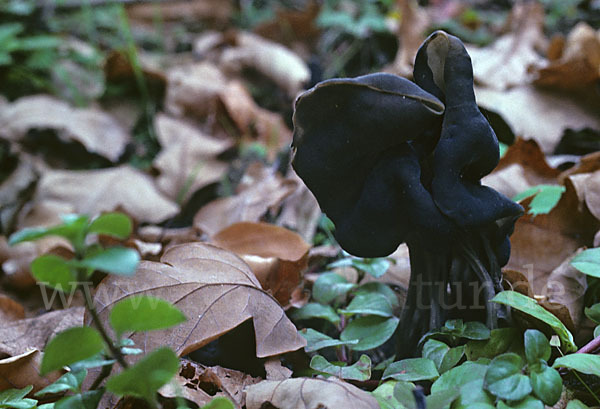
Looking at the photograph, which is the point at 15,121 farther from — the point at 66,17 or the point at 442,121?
the point at 442,121

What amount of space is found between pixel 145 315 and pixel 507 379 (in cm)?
62

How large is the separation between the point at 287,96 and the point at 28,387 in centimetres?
265

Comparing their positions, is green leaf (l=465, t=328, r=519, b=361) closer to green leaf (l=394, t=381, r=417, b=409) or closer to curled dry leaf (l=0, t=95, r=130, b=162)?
green leaf (l=394, t=381, r=417, b=409)

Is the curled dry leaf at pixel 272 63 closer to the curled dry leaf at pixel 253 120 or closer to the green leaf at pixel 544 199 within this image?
the curled dry leaf at pixel 253 120

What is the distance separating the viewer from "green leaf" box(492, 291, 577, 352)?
3.53 ft

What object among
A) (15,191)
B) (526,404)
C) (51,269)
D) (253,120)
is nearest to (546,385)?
(526,404)

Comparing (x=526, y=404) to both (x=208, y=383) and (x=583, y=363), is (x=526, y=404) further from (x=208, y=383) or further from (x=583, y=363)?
(x=208, y=383)

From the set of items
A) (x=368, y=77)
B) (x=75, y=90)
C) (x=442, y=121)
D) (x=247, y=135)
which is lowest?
(x=247, y=135)

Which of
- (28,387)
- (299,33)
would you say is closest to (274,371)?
(28,387)

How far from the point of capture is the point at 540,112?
8.39ft

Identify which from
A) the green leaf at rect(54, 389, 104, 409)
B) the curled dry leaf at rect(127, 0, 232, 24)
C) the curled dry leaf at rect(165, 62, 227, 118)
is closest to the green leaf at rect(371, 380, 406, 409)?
the green leaf at rect(54, 389, 104, 409)

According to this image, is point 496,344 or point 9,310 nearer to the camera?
point 496,344

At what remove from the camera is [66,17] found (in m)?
4.13

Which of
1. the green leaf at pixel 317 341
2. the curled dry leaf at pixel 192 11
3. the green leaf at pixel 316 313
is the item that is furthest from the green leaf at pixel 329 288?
the curled dry leaf at pixel 192 11
